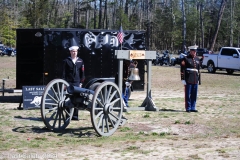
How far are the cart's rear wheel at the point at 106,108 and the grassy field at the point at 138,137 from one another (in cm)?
23

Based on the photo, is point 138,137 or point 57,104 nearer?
point 138,137

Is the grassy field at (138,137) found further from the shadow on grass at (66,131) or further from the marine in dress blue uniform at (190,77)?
the marine in dress blue uniform at (190,77)

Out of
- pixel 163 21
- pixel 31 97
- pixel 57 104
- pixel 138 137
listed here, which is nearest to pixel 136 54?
pixel 57 104

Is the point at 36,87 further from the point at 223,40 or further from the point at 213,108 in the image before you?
the point at 223,40

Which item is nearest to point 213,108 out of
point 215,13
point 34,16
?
point 34,16

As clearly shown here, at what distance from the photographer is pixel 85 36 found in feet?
51.1

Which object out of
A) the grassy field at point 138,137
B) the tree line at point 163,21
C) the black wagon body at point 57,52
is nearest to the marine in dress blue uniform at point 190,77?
the grassy field at point 138,137

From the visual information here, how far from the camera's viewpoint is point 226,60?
3372cm

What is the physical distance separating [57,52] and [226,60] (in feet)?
68.1

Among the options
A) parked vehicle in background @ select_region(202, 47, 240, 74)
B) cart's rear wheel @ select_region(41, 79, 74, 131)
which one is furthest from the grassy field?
parked vehicle in background @ select_region(202, 47, 240, 74)

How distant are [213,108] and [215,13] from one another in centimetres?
6697

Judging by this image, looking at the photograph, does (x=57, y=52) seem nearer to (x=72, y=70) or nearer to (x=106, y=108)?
(x=72, y=70)

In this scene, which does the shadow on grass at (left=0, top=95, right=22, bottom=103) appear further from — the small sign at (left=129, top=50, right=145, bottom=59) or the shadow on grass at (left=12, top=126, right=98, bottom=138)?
the shadow on grass at (left=12, top=126, right=98, bottom=138)

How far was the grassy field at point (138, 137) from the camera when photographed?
816cm
